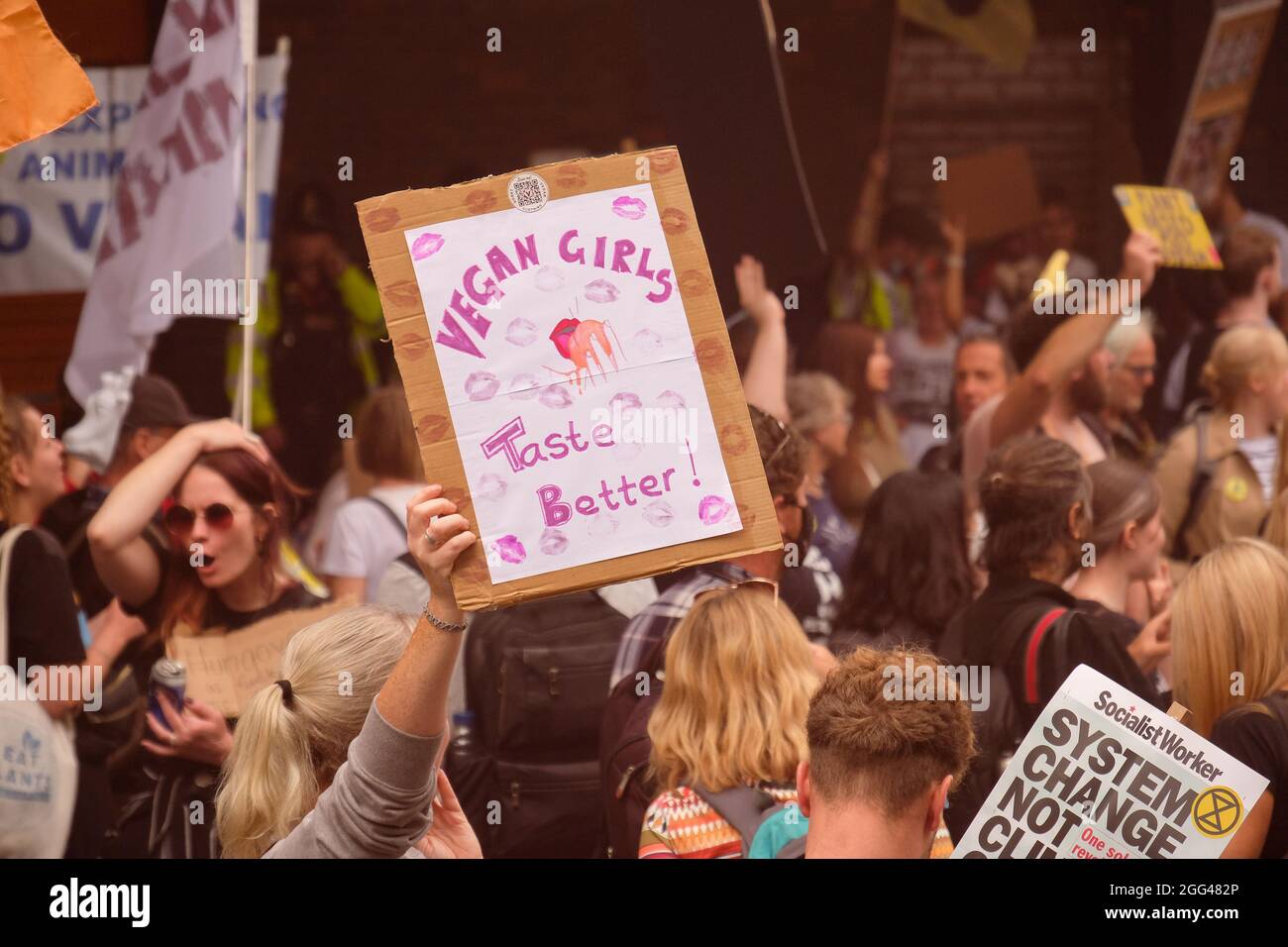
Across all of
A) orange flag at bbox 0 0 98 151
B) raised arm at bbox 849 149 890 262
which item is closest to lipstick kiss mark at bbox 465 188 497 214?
orange flag at bbox 0 0 98 151

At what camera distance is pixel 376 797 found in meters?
2.24

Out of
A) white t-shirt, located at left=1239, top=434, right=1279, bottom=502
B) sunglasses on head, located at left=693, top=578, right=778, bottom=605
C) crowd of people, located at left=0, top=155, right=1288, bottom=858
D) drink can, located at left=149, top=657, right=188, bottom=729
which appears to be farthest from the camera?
white t-shirt, located at left=1239, top=434, right=1279, bottom=502

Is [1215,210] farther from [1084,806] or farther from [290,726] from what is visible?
[290,726]

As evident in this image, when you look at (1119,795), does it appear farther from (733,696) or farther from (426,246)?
(426,246)

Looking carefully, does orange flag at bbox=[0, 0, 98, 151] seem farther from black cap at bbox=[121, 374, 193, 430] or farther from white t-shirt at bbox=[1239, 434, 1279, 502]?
white t-shirt at bbox=[1239, 434, 1279, 502]

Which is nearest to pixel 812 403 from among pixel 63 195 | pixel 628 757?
pixel 628 757

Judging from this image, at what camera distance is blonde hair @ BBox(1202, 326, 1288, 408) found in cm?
535

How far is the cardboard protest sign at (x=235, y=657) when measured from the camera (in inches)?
153

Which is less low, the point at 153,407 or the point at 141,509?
the point at 153,407

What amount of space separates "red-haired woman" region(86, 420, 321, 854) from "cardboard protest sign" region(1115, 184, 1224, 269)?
9.60 ft

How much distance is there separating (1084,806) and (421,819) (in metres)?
1.03

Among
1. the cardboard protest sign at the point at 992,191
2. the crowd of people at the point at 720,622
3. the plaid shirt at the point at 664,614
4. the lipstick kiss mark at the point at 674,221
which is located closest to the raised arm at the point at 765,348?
the crowd of people at the point at 720,622

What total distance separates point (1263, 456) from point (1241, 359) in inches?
13.2

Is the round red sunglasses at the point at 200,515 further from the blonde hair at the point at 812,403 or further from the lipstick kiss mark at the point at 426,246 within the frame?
the blonde hair at the point at 812,403
